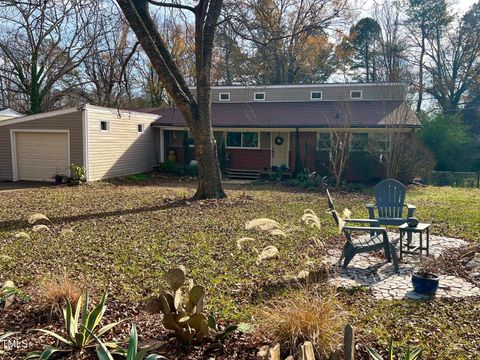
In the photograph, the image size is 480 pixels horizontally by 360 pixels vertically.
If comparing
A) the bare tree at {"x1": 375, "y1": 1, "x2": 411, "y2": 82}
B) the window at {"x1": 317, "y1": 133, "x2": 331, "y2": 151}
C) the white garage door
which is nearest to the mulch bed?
the white garage door

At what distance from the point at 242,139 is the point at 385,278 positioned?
15.2 metres

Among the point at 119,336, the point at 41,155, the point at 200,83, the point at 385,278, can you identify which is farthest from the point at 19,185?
the point at 385,278

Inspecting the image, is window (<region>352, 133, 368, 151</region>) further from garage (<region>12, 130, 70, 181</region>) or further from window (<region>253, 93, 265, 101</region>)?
garage (<region>12, 130, 70, 181</region>)

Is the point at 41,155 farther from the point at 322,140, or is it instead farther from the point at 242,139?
the point at 322,140

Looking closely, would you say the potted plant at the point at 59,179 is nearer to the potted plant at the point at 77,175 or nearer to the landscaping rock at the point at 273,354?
the potted plant at the point at 77,175

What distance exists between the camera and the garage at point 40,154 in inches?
608

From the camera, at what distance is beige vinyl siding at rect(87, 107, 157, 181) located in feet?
50.1

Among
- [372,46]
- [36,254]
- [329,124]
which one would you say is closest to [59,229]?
[36,254]

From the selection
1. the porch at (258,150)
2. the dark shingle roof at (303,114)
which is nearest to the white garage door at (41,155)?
the dark shingle roof at (303,114)

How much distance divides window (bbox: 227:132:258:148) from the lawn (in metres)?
7.24

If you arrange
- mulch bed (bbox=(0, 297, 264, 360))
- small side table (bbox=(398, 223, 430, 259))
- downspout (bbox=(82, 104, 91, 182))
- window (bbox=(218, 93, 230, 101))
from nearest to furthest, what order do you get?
mulch bed (bbox=(0, 297, 264, 360)) < small side table (bbox=(398, 223, 430, 259)) < downspout (bbox=(82, 104, 91, 182)) < window (bbox=(218, 93, 230, 101))

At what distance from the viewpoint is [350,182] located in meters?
16.3

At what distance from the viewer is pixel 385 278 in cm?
472

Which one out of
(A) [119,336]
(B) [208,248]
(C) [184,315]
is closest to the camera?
(C) [184,315]
